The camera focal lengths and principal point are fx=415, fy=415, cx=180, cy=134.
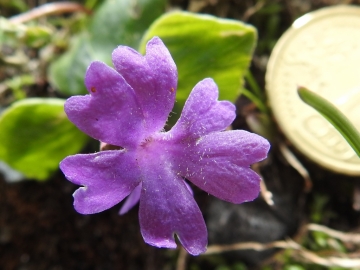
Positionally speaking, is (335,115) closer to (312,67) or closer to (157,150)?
(157,150)

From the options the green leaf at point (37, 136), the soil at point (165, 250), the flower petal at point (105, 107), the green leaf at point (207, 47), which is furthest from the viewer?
the soil at point (165, 250)

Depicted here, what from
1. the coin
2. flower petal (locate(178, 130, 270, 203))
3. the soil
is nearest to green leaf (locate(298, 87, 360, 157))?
flower petal (locate(178, 130, 270, 203))

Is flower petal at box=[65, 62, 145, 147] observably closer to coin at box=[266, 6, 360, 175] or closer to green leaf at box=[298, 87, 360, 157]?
green leaf at box=[298, 87, 360, 157]

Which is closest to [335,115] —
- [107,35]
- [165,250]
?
[107,35]

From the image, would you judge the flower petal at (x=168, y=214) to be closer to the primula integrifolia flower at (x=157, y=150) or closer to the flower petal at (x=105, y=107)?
the primula integrifolia flower at (x=157, y=150)

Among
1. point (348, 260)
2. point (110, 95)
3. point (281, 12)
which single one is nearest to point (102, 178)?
point (110, 95)

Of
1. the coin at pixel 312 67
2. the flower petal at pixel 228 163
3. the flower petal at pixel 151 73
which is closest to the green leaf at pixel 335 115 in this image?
the flower petal at pixel 228 163

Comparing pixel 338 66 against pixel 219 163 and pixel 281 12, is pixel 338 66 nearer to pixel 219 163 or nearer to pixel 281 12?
pixel 281 12
